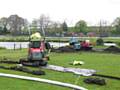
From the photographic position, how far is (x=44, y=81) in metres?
12.3

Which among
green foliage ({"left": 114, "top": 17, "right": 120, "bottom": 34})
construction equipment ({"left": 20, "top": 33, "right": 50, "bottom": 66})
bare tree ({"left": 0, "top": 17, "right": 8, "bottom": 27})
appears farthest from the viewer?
bare tree ({"left": 0, "top": 17, "right": 8, "bottom": 27})

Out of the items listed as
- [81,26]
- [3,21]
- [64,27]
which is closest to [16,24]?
[3,21]

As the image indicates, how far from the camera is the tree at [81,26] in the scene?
8694 centimetres

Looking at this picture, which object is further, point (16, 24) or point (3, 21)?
point (3, 21)

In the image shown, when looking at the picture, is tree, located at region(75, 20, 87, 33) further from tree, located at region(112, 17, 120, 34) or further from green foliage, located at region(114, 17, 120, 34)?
green foliage, located at region(114, 17, 120, 34)

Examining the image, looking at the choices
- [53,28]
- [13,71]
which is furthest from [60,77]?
[53,28]

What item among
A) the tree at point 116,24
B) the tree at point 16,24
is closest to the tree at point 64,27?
the tree at point 16,24

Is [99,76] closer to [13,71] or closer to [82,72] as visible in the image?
[82,72]

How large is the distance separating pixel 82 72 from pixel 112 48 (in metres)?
12.6

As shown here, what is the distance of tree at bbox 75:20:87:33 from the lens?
86.9m

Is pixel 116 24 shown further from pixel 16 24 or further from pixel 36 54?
pixel 36 54

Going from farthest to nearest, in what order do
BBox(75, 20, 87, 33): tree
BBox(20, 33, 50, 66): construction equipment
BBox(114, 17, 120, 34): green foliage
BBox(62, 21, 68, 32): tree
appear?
BBox(75, 20, 87, 33): tree, BBox(62, 21, 68, 32): tree, BBox(114, 17, 120, 34): green foliage, BBox(20, 33, 50, 66): construction equipment

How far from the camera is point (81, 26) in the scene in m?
87.6

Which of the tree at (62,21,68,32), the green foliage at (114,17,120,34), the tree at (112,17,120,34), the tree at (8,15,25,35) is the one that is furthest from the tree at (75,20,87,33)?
the tree at (8,15,25,35)
